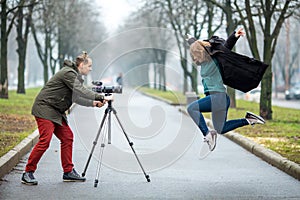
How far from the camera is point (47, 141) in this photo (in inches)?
354

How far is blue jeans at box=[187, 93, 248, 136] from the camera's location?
9.44 meters

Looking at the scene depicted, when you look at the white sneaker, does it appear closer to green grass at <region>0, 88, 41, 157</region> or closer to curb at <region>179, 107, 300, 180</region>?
curb at <region>179, 107, 300, 180</region>

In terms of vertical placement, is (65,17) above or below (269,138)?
above

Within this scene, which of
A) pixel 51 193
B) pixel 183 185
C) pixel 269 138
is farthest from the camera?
pixel 269 138

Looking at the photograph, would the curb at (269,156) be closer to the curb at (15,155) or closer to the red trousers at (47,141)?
the red trousers at (47,141)

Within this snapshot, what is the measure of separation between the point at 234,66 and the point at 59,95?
94.9 inches

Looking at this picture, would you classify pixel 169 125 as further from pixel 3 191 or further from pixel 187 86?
pixel 187 86

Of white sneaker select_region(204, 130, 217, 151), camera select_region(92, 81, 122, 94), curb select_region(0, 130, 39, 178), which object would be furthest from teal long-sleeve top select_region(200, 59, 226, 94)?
curb select_region(0, 130, 39, 178)

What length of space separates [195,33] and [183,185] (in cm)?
3195

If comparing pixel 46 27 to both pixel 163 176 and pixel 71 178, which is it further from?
pixel 71 178

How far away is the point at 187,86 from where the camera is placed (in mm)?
55469

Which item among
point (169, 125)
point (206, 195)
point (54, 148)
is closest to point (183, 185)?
point (206, 195)

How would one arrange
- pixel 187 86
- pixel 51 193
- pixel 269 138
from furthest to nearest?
1. pixel 187 86
2. pixel 269 138
3. pixel 51 193

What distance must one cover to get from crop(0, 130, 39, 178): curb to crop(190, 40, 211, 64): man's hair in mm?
3093
